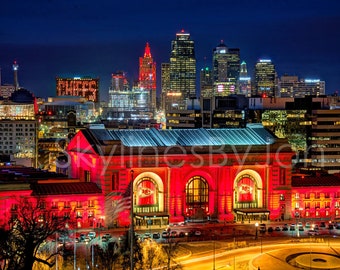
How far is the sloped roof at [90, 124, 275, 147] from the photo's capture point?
128 metres

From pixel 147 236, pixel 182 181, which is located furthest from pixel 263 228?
pixel 147 236

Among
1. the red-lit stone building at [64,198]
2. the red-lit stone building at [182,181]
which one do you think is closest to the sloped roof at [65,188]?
the red-lit stone building at [64,198]

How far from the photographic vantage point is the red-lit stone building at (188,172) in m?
122

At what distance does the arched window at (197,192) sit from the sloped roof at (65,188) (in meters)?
16.4

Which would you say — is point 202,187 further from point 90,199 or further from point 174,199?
point 90,199

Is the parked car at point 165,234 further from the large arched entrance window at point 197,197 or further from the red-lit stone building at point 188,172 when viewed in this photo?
the large arched entrance window at point 197,197

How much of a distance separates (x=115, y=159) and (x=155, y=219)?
1210cm

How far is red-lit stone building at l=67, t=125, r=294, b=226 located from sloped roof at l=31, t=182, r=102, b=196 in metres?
1.85

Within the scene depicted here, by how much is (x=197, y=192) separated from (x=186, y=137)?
10.4 m

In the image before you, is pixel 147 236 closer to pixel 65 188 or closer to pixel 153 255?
pixel 65 188

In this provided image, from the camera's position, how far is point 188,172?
126750 mm

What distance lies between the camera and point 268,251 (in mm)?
99500

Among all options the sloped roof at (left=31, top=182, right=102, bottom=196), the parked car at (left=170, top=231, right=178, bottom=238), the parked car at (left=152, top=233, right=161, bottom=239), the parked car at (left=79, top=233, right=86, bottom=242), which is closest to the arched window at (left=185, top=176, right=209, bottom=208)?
the parked car at (left=170, top=231, right=178, bottom=238)

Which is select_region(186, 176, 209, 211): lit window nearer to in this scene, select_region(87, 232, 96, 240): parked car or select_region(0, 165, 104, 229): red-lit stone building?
select_region(0, 165, 104, 229): red-lit stone building
